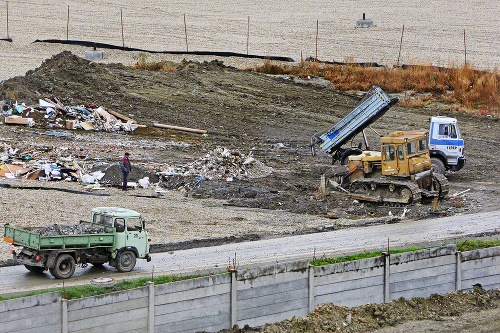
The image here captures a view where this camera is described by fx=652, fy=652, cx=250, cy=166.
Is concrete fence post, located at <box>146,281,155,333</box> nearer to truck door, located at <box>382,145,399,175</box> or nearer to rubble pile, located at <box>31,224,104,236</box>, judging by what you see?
rubble pile, located at <box>31,224,104,236</box>

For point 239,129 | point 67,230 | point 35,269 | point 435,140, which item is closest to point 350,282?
point 67,230

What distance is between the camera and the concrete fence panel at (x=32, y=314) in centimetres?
1000

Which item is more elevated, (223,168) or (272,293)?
(223,168)

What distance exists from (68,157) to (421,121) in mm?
21907

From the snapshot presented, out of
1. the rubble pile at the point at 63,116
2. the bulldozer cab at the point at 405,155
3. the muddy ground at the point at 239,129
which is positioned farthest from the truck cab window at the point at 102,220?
the rubble pile at the point at 63,116

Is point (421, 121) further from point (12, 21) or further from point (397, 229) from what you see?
point (12, 21)

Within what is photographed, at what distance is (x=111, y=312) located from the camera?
35.8 feet

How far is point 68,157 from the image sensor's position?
28.4 meters

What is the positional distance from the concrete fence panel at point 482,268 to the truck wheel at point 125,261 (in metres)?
7.92

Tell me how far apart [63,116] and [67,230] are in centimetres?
1987

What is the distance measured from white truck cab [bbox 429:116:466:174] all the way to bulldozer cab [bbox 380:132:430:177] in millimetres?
3148

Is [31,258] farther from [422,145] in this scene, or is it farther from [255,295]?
[422,145]

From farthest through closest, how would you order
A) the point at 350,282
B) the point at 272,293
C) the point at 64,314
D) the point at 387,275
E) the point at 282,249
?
1. the point at 282,249
2. the point at 387,275
3. the point at 350,282
4. the point at 272,293
5. the point at 64,314

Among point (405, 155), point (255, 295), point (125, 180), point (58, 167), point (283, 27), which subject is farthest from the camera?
point (283, 27)
